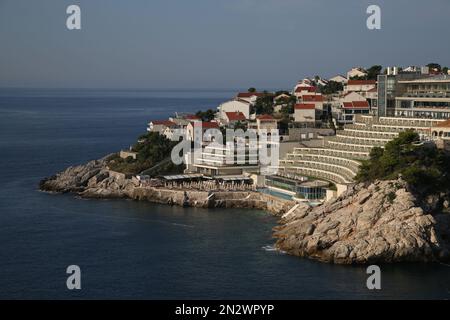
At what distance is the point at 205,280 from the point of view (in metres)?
24.2

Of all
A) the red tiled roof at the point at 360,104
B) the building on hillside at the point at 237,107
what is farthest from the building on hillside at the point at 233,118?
the red tiled roof at the point at 360,104

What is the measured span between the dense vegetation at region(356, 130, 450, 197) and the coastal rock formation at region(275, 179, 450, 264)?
3.53 feet

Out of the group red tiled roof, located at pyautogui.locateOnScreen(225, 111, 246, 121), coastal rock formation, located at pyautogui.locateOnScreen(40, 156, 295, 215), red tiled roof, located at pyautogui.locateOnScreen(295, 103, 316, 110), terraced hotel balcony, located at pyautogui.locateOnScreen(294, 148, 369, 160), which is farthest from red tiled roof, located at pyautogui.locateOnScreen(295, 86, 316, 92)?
coastal rock formation, located at pyautogui.locateOnScreen(40, 156, 295, 215)

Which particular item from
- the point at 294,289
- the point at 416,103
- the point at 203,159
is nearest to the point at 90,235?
the point at 294,289

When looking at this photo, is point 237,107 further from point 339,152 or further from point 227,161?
point 339,152

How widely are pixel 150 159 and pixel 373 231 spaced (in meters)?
21.0

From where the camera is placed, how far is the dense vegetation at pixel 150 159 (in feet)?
145

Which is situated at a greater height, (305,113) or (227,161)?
(305,113)

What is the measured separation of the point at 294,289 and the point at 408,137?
462 inches

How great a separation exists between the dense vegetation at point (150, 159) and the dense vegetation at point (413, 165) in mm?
15125

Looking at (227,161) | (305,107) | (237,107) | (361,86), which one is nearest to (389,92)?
(305,107)

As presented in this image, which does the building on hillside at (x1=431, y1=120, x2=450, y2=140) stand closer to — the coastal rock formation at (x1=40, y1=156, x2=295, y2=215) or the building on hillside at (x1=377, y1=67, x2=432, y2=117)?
the building on hillside at (x1=377, y1=67, x2=432, y2=117)

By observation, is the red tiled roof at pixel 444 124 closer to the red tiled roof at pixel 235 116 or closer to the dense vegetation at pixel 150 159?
the dense vegetation at pixel 150 159

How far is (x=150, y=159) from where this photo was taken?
4534 centimetres
